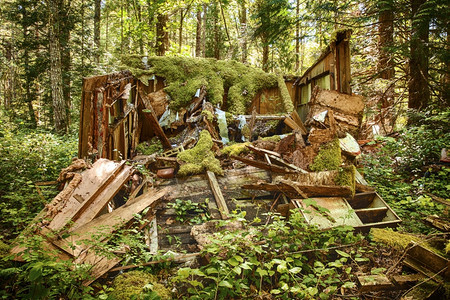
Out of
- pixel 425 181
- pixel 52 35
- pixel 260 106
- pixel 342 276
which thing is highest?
A: pixel 52 35

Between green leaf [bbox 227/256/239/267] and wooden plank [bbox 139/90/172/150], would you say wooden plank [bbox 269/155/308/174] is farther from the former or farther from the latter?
wooden plank [bbox 139/90/172/150]

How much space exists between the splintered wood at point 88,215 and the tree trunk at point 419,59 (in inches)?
286

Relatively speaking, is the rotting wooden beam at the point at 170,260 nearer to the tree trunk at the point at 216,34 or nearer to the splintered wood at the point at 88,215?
the splintered wood at the point at 88,215

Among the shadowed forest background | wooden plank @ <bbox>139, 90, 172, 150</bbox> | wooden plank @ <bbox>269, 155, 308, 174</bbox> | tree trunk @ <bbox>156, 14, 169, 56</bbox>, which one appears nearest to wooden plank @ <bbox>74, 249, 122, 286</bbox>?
the shadowed forest background

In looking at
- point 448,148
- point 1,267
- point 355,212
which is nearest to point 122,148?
point 1,267

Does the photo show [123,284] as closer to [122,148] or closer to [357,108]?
[122,148]

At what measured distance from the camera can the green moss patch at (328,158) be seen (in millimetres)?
4910

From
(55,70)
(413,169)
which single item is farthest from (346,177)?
(55,70)

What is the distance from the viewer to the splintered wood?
2.66 meters

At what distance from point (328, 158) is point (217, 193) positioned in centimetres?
240

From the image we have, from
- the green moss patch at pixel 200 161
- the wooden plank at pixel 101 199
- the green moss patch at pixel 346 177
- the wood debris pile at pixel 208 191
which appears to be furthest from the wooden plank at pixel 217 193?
the green moss patch at pixel 346 177

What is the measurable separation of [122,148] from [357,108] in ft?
20.4

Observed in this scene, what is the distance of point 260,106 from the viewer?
9711mm

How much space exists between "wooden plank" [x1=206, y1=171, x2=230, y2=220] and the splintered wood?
0.93 m
